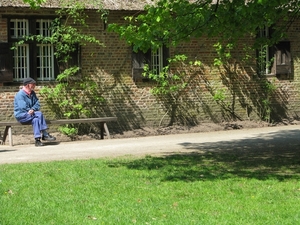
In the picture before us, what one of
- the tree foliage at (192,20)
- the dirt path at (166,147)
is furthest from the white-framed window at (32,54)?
the tree foliage at (192,20)

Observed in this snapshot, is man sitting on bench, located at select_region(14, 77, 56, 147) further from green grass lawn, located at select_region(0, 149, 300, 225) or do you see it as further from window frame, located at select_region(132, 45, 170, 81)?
green grass lawn, located at select_region(0, 149, 300, 225)

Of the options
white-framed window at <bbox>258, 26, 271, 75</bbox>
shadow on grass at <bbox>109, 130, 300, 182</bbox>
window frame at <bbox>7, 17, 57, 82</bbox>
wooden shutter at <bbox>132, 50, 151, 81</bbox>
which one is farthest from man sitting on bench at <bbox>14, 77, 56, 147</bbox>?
white-framed window at <bbox>258, 26, 271, 75</bbox>

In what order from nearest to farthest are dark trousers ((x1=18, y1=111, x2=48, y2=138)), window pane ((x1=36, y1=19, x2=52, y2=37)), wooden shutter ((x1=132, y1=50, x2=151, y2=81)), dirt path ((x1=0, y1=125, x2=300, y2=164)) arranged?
1. dirt path ((x1=0, y1=125, x2=300, y2=164))
2. dark trousers ((x1=18, y1=111, x2=48, y2=138))
3. window pane ((x1=36, y1=19, x2=52, y2=37))
4. wooden shutter ((x1=132, y1=50, x2=151, y2=81))

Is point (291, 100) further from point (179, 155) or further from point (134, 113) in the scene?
point (179, 155)

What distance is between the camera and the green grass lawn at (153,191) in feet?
24.7

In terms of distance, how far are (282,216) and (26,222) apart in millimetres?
2802

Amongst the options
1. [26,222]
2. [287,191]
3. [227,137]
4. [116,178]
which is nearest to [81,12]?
[227,137]

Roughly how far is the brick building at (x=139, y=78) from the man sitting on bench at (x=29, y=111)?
4.55 ft

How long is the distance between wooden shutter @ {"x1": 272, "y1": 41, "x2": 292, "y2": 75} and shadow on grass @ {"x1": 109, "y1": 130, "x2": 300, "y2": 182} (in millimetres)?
5730

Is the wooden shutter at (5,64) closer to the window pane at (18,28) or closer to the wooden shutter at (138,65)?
the window pane at (18,28)

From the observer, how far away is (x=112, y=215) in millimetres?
7574

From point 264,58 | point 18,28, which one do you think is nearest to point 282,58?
point 264,58

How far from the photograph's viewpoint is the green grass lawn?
754cm

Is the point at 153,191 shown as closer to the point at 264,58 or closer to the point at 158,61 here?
the point at 158,61
